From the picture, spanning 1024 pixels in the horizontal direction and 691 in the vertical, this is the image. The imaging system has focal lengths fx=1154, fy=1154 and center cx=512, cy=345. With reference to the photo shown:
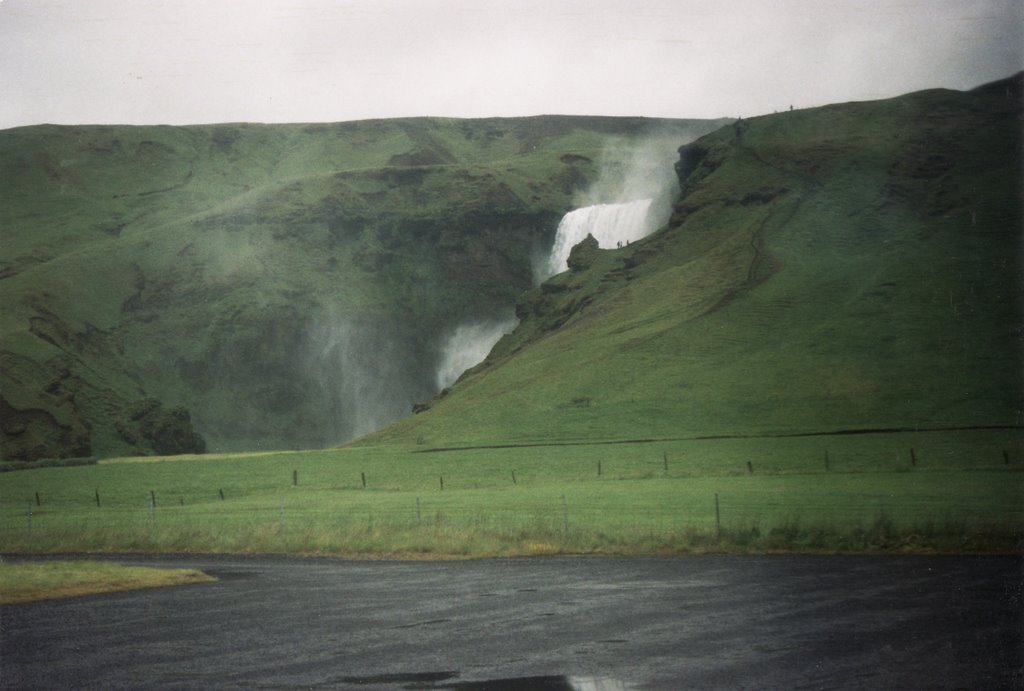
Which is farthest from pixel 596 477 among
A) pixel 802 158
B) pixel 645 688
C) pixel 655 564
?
A: pixel 802 158

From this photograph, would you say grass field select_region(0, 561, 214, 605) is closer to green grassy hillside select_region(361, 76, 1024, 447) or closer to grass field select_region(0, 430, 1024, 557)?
grass field select_region(0, 430, 1024, 557)

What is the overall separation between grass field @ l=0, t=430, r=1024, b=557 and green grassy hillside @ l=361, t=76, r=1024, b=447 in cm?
1407

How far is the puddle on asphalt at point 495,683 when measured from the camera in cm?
2281

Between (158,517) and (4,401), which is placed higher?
(4,401)

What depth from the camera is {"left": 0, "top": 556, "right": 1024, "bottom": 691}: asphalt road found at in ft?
78.4

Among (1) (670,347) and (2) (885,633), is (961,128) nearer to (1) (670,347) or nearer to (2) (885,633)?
(1) (670,347)

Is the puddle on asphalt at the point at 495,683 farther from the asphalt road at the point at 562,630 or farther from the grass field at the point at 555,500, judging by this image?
the grass field at the point at 555,500

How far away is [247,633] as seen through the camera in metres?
30.8

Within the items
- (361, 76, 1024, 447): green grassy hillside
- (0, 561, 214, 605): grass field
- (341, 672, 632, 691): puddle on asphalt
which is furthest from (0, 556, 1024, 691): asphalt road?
(361, 76, 1024, 447): green grassy hillside

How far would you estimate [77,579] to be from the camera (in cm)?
4256

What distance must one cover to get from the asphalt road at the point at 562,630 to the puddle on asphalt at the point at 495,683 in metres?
0.08

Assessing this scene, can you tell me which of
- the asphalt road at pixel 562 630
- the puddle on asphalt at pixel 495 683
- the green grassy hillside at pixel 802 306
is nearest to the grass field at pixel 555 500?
the asphalt road at pixel 562 630

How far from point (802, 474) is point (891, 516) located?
2418 cm

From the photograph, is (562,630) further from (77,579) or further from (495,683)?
(77,579)
